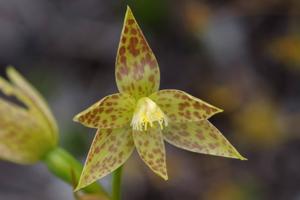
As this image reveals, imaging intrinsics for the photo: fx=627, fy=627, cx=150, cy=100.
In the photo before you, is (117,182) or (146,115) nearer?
(146,115)

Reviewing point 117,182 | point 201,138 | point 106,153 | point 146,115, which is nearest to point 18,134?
point 117,182

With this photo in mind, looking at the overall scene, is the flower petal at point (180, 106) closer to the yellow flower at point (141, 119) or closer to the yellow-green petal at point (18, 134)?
the yellow flower at point (141, 119)

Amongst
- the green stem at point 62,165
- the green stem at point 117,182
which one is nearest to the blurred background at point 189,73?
the green stem at point 62,165

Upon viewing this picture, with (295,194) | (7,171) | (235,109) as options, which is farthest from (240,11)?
(7,171)

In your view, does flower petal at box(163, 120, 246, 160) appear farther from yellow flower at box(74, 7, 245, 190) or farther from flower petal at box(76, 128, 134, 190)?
flower petal at box(76, 128, 134, 190)

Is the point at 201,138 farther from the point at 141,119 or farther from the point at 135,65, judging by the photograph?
the point at 135,65
